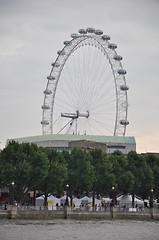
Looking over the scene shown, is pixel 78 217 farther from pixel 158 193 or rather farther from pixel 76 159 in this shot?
pixel 158 193

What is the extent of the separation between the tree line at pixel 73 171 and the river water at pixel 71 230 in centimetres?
1569

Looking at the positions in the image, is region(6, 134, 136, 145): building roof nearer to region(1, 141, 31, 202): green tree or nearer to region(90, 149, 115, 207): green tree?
region(90, 149, 115, 207): green tree

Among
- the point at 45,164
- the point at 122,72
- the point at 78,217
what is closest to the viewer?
the point at 78,217

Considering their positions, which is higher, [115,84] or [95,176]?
[115,84]

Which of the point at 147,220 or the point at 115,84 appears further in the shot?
the point at 115,84

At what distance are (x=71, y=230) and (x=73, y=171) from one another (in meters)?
38.1

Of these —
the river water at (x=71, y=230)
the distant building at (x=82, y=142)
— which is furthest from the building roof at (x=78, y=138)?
the river water at (x=71, y=230)

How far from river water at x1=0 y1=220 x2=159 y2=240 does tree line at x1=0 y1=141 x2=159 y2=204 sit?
15.7 meters

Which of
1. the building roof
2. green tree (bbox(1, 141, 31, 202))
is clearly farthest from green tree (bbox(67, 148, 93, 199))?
the building roof

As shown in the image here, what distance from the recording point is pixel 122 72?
144625mm

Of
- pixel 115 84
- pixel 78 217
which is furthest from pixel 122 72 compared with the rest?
pixel 78 217

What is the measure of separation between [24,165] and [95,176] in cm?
1893

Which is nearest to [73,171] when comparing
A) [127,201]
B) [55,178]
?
[55,178]

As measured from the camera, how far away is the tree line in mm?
103812
